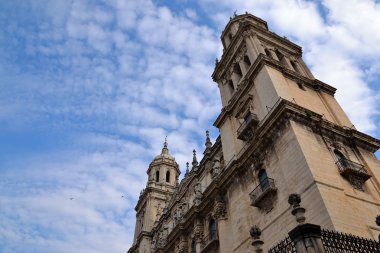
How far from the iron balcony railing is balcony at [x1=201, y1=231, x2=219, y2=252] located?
8907 mm

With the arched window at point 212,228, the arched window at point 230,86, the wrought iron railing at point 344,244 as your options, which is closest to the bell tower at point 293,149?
the arched window at point 230,86

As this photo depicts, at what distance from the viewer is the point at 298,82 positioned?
23.6 m

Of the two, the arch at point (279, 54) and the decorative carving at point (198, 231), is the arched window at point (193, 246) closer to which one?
the decorative carving at point (198, 231)

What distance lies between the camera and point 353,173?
16.5 m

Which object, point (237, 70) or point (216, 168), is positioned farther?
point (237, 70)

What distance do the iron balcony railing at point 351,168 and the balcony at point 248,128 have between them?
551 cm

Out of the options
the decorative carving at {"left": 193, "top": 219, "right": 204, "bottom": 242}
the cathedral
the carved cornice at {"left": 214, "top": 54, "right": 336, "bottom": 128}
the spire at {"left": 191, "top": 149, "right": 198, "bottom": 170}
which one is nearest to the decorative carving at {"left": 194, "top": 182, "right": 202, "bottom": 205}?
the cathedral

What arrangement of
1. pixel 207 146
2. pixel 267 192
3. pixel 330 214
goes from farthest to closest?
pixel 207 146
pixel 267 192
pixel 330 214

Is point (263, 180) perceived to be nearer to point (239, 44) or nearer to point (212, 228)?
point (212, 228)

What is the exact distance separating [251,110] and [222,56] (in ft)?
32.1

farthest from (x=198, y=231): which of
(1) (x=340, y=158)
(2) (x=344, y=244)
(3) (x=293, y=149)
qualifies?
(2) (x=344, y=244)

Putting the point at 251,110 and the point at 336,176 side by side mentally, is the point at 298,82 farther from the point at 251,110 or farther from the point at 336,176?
the point at 336,176

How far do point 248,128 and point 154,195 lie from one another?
21.1 metres

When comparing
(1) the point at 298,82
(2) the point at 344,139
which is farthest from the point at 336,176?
(1) the point at 298,82
